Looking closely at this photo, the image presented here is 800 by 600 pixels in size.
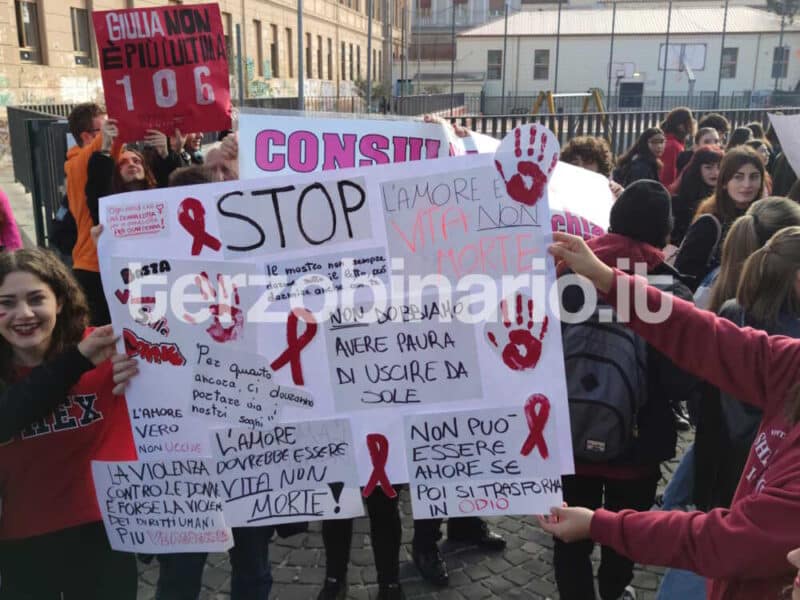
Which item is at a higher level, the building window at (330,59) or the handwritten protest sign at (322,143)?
the building window at (330,59)

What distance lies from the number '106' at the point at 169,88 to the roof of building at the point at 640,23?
1843 inches

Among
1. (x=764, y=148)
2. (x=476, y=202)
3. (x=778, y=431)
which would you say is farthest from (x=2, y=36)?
(x=778, y=431)

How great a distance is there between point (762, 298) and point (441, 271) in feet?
3.62

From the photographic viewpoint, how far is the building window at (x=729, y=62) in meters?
46.8

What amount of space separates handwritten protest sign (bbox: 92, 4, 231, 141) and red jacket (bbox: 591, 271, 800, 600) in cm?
292

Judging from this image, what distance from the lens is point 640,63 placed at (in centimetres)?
4753

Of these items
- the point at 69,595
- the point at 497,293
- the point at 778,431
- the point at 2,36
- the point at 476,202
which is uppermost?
the point at 2,36


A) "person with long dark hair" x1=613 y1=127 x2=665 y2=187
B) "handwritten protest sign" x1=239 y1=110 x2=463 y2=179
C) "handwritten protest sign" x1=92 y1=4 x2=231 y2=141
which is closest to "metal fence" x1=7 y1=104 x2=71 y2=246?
"handwritten protest sign" x1=92 y1=4 x2=231 y2=141

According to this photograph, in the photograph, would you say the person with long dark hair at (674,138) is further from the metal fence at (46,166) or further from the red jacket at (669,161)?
the metal fence at (46,166)

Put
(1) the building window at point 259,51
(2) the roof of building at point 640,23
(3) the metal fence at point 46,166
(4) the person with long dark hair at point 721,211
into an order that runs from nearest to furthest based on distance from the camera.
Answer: (4) the person with long dark hair at point 721,211 → (3) the metal fence at point 46,166 → (1) the building window at point 259,51 → (2) the roof of building at point 640,23

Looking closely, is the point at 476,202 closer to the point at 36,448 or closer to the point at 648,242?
the point at 648,242

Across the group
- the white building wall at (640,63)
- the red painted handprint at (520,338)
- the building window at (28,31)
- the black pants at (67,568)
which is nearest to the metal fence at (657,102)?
the white building wall at (640,63)

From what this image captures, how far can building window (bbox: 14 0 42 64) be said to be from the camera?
1686cm

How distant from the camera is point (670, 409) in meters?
2.70
